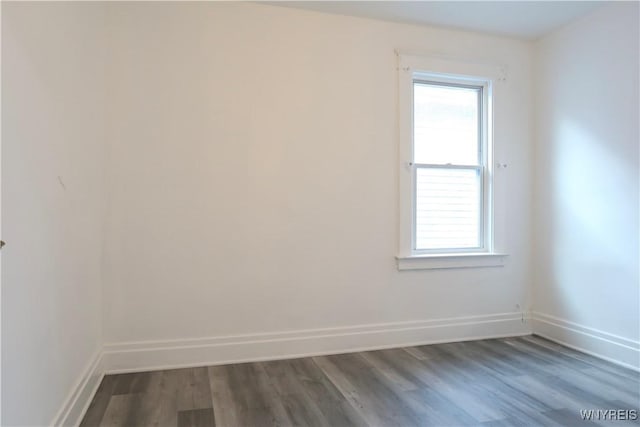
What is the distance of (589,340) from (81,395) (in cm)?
337

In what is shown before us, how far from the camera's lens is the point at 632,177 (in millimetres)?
2766

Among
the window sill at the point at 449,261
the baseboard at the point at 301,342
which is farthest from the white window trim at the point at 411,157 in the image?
the baseboard at the point at 301,342

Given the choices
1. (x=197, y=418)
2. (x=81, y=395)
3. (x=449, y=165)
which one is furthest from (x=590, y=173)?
(x=81, y=395)

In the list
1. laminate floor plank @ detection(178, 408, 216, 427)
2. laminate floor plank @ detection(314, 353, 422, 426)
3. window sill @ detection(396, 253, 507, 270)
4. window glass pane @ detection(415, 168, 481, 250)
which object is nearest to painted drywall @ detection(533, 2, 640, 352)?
window sill @ detection(396, 253, 507, 270)

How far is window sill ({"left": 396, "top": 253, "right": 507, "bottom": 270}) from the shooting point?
10.5 ft

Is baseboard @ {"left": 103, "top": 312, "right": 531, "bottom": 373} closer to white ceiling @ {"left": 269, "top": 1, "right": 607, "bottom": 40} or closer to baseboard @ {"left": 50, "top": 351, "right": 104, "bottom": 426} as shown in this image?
baseboard @ {"left": 50, "top": 351, "right": 104, "bottom": 426}

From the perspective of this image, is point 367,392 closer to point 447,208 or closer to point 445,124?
point 447,208

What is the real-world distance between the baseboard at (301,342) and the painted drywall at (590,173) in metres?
0.55

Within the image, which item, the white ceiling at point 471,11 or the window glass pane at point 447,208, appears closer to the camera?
the white ceiling at point 471,11

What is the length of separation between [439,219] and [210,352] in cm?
204

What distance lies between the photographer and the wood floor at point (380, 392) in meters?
2.05

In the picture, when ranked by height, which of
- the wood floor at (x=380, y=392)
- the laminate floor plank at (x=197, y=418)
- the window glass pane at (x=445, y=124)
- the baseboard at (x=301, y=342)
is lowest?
the wood floor at (x=380, y=392)

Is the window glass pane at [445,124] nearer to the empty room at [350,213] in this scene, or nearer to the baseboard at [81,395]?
the empty room at [350,213]

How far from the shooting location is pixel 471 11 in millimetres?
3043
